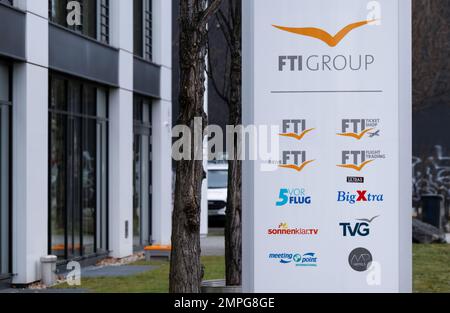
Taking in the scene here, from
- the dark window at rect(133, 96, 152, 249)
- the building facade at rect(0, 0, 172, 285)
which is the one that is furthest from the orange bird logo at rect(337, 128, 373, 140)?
the dark window at rect(133, 96, 152, 249)

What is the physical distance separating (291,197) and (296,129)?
443 millimetres

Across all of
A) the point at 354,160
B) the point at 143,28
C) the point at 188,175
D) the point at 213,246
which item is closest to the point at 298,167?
the point at 354,160

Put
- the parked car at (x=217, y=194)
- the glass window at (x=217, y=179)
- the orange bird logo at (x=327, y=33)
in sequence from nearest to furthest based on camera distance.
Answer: the orange bird logo at (x=327, y=33)
the parked car at (x=217, y=194)
the glass window at (x=217, y=179)

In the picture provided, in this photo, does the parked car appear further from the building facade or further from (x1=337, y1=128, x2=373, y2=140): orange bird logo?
(x1=337, y1=128, x2=373, y2=140): orange bird logo

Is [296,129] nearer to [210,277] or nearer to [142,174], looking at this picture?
[210,277]

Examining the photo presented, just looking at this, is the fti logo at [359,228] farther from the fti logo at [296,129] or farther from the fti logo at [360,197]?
the fti logo at [296,129]

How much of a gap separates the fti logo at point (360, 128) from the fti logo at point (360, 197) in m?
0.36

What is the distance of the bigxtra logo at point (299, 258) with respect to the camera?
20.0 feet

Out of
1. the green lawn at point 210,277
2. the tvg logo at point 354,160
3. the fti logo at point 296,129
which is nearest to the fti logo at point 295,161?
the fti logo at point 296,129

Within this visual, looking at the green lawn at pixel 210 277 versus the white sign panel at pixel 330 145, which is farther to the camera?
the green lawn at pixel 210 277

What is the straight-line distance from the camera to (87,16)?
737 inches

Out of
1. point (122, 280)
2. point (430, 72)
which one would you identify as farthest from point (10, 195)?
point (430, 72)

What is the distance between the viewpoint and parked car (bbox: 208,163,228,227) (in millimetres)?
32000

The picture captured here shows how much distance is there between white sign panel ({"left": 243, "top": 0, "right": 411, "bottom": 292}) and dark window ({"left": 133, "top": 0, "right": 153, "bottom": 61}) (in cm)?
1642
